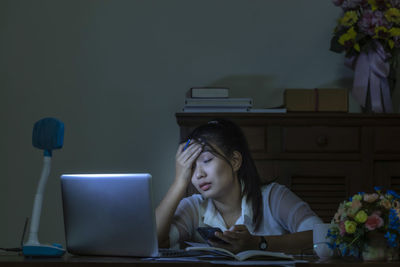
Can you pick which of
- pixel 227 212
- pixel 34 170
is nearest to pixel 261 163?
pixel 227 212

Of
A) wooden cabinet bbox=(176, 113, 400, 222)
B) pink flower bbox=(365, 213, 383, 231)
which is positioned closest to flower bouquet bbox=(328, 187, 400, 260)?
pink flower bbox=(365, 213, 383, 231)

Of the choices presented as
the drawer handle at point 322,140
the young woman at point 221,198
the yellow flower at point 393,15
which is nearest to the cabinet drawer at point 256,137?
the drawer handle at point 322,140

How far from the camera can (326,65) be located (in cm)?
314

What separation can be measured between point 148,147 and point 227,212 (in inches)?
39.2

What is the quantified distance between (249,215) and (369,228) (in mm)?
790

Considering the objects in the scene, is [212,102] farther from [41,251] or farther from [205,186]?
[41,251]

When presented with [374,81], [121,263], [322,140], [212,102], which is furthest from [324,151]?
[121,263]

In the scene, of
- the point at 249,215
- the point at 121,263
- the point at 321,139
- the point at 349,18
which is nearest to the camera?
the point at 121,263

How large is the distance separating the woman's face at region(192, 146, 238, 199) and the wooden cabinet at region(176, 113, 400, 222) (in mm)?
469

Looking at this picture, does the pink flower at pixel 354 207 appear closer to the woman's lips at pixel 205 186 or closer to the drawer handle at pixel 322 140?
the woman's lips at pixel 205 186

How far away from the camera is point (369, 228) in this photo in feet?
4.73

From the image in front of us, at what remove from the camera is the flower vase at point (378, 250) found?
143cm

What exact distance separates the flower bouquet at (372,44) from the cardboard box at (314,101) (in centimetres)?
19

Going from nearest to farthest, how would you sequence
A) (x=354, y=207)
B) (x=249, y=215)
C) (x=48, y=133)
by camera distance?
1. (x=354, y=207)
2. (x=48, y=133)
3. (x=249, y=215)
